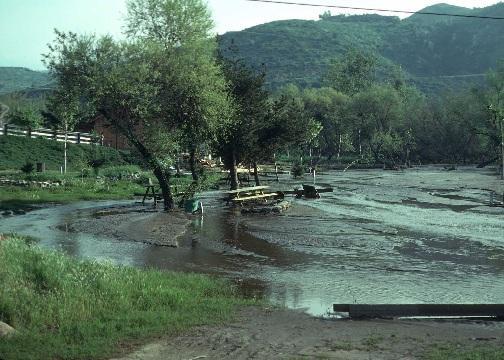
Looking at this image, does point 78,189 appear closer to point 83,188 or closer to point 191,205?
point 83,188

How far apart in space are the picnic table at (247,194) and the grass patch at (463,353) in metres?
25.4

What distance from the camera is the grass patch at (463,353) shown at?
8312 millimetres

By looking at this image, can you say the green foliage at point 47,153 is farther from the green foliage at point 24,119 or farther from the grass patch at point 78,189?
the green foliage at point 24,119

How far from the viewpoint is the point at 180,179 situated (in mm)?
50844

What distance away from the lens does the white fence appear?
56.8 m

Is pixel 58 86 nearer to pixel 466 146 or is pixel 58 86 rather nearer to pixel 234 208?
pixel 234 208

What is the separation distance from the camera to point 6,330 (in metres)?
8.95

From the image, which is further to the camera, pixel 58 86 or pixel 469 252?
pixel 58 86


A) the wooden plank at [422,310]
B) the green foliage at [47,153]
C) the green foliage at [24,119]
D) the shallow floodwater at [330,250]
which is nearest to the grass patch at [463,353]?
the wooden plank at [422,310]

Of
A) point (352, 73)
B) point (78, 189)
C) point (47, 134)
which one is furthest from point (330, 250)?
point (352, 73)

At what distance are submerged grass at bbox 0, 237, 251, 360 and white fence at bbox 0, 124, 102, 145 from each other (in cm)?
4513

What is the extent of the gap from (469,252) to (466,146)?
9321 centimetres

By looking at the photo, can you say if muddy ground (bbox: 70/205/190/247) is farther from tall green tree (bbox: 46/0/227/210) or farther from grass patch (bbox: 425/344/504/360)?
grass patch (bbox: 425/344/504/360)

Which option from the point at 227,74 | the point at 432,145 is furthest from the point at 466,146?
the point at 227,74
